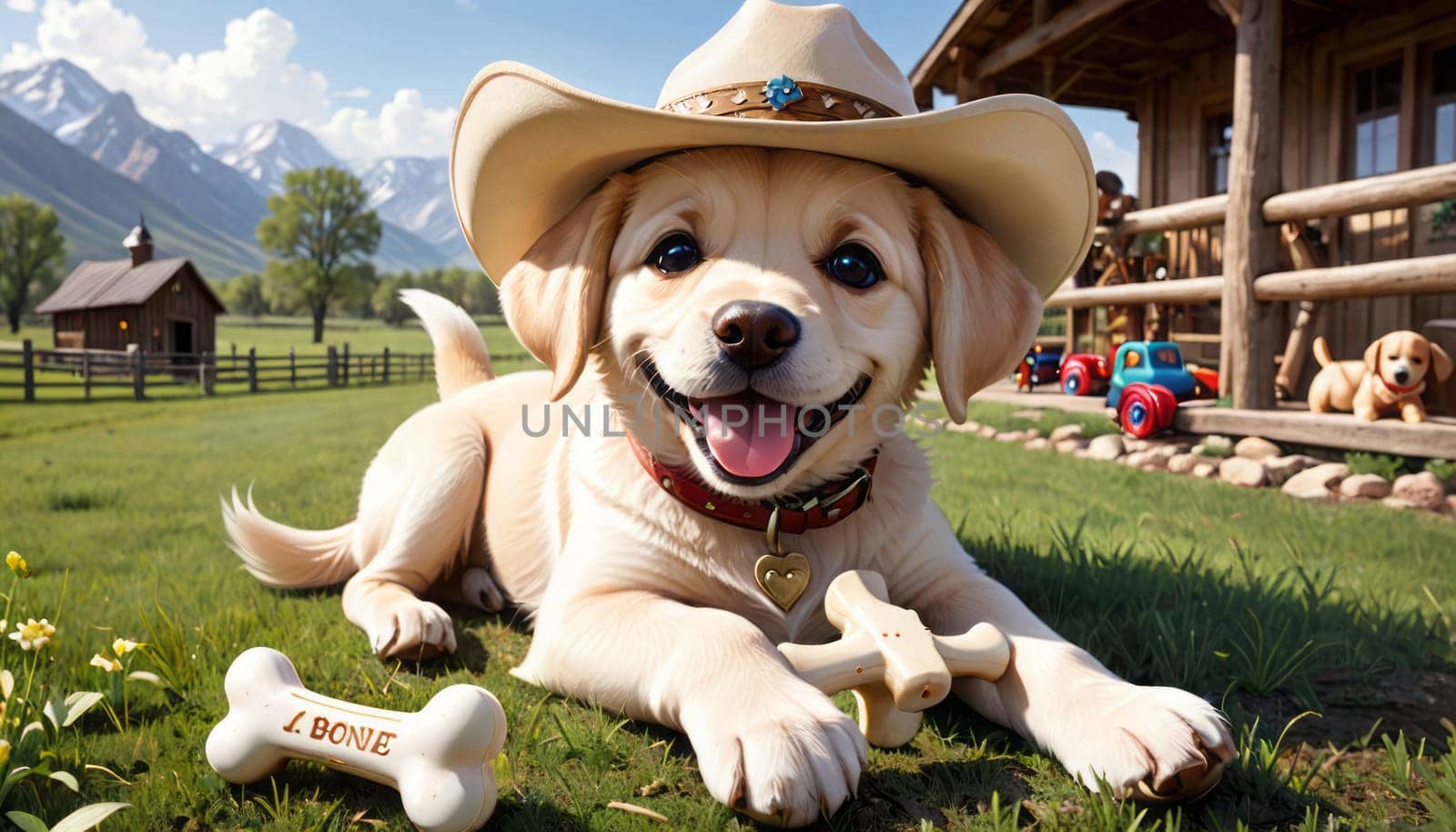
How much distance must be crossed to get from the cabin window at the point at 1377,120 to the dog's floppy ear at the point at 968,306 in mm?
7758

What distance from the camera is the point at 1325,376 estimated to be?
5539 millimetres

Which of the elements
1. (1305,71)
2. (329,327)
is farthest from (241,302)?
(1305,71)

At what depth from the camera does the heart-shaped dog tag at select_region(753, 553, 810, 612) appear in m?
1.75

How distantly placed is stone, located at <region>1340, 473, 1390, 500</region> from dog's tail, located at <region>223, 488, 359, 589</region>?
5.20m

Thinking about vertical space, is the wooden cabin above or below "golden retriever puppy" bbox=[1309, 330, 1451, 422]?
above

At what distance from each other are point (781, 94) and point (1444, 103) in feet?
27.2

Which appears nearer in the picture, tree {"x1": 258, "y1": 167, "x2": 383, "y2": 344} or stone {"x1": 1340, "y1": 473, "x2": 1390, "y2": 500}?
stone {"x1": 1340, "y1": 473, "x2": 1390, "y2": 500}

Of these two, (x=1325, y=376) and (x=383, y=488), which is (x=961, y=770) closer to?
(x=383, y=488)

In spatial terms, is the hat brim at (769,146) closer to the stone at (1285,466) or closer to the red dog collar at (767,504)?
the red dog collar at (767,504)

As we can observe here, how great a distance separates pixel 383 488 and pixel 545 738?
130 centimetres

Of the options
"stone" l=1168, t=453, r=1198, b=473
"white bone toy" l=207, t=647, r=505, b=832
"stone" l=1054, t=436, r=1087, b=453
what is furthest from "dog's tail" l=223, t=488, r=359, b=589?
"stone" l=1054, t=436, r=1087, b=453

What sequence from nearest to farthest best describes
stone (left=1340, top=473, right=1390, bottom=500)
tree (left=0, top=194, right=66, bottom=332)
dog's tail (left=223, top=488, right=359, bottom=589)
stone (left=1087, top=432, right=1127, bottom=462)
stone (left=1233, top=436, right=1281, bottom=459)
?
dog's tail (left=223, top=488, right=359, bottom=589)
stone (left=1340, top=473, right=1390, bottom=500)
stone (left=1233, top=436, right=1281, bottom=459)
stone (left=1087, top=432, right=1127, bottom=462)
tree (left=0, top=194, right=66, bottom=332)

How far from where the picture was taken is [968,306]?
175cm

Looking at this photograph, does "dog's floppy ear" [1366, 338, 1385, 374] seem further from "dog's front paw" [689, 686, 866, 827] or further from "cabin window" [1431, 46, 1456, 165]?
"dog's front paw" [689, 686, 866, 827]
